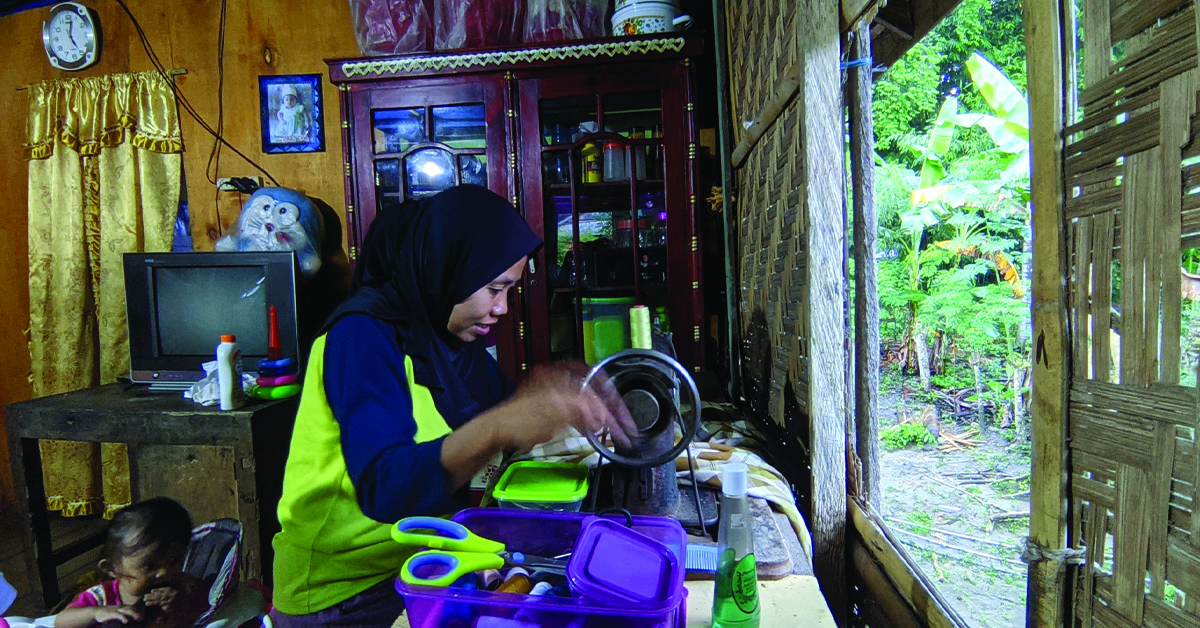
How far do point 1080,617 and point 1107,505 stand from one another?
0.51ft

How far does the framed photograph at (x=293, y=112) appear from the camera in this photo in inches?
133

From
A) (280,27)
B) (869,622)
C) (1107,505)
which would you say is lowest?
(869,622)

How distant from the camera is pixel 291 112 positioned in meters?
3.41

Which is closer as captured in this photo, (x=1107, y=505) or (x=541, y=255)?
(x=1107, y=505)

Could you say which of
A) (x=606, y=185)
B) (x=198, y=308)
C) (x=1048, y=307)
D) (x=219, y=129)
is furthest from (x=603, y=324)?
(x=219, y=129)

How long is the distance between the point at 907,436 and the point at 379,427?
3.94 m

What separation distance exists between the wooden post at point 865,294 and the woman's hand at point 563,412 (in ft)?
2.55

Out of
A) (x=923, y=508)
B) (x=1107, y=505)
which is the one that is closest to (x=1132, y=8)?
(x=1107, y=505)

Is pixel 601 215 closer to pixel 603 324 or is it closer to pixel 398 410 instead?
pixel 603 324

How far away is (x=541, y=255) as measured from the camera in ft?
9.35

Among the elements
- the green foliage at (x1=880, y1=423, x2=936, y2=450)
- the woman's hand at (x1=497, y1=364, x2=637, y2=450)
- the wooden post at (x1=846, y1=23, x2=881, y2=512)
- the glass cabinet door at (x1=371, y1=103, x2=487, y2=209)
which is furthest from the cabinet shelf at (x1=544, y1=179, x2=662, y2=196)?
the green foliage at (x1=880, y1=423, x2=936, y2=450)

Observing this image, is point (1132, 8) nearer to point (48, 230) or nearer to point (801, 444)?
point (801, 444)

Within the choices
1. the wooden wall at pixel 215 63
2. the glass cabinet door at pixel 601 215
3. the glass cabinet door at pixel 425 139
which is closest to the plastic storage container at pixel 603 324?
the glass cabinet door at pixel 601 215

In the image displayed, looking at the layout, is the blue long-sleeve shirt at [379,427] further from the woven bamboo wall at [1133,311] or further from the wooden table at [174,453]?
the wooden table at [174,453]
